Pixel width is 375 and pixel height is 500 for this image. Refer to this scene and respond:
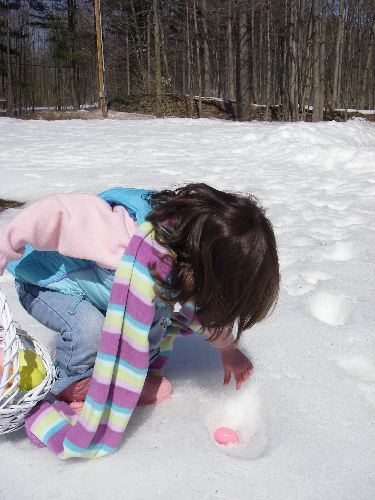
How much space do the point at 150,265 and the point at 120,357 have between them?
0.23 meters

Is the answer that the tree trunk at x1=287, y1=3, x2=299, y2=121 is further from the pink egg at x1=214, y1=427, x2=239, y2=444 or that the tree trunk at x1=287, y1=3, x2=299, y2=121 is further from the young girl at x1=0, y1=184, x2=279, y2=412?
the pink egg at x1=214, y1=427, x2=239, y2=444

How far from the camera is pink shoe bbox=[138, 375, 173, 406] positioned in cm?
150

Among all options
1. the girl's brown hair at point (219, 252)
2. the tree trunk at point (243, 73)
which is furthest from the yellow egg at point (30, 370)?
the tree trunk at point (243, 73)

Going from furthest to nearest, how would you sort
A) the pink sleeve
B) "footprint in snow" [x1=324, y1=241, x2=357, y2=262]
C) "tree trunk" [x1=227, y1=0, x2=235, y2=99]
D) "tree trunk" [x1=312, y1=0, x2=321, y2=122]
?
"tree trunk" [x1=227, y1=0, x2=235, y2=99], "tree trunk" [x1=312, y1=0, x2=321, y2=122], "footprint in snow" [x1=324, y1=241, x2=357, y2=262], the pink sleeve

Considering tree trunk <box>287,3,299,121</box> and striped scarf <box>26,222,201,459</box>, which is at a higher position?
tree trunk <box>287,3,299,121</box>

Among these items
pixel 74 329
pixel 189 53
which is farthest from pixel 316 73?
pixel 74 329

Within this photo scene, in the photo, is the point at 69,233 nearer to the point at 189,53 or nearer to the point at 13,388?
the point at 13,388

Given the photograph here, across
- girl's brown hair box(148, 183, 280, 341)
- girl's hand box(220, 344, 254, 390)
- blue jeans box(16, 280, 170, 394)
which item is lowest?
girl's hand box(220, 344, 254, 390)

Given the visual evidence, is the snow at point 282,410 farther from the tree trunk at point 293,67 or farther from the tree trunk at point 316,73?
the tree trunk at point 293,67

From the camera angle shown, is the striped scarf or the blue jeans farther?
the blue jeans

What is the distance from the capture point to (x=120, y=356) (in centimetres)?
123

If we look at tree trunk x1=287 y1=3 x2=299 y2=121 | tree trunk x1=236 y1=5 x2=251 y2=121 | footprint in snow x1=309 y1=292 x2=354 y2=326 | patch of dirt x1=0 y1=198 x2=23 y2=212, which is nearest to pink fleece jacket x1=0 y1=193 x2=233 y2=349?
footprint in snow x1=309 y1=292 x2=354 y2=326

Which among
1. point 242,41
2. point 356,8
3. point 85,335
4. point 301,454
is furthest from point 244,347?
point 356,8

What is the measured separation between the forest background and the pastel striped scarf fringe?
1432 cm
